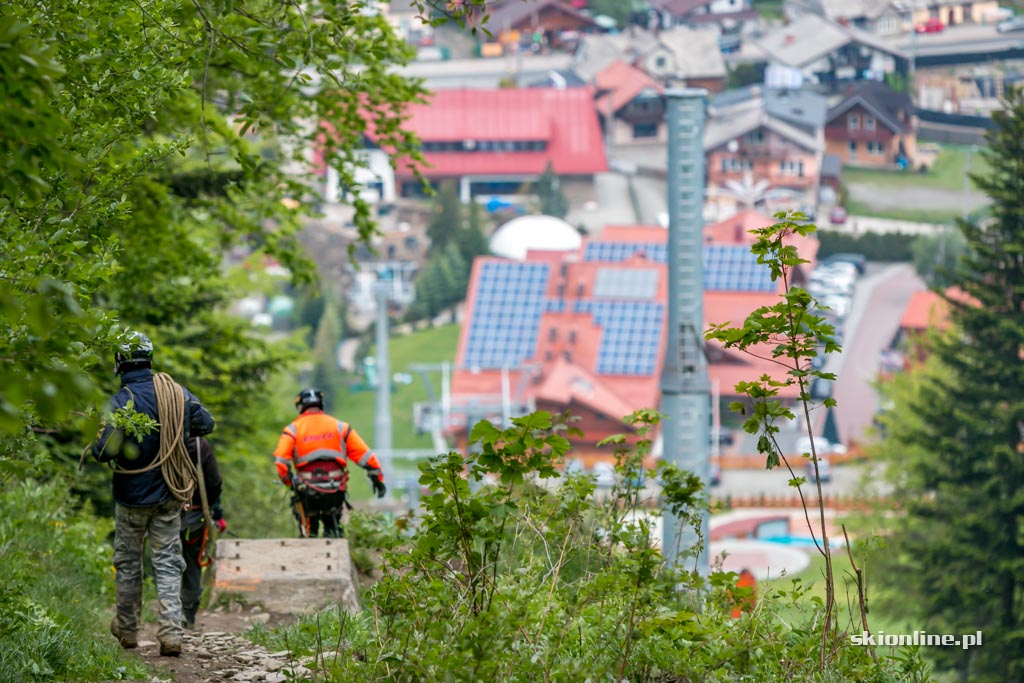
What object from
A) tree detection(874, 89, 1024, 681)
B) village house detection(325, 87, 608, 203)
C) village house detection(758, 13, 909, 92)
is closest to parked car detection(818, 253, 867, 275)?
village house detection(325, 87, 608, 203)

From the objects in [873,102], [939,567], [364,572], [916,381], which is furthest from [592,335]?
[364,572]

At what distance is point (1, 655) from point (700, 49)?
5263 inches

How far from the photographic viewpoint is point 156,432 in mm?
7105

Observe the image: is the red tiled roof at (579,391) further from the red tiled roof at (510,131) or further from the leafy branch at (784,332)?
the leafy branch at (784,332)

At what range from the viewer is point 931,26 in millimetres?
139000

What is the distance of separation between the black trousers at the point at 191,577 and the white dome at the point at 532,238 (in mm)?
89425

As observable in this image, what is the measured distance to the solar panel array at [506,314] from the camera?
91625 millimetres

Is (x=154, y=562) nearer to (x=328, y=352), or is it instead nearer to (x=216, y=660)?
(x=216, y=660)

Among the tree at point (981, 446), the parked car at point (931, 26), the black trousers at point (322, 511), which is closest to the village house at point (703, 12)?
the parked car at point (931, 26)

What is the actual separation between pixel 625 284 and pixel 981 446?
54573mm

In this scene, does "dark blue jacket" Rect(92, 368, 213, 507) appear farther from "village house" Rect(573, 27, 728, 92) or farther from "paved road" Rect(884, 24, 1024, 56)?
"paved road" Rect(884, 24, 1024, 56)

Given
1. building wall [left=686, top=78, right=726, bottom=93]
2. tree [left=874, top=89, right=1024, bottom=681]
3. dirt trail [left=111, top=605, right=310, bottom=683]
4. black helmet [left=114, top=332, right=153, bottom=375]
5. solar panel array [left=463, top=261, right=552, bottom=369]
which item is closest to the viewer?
dirt trail [left=111, top=605, right=310, bottom=683]

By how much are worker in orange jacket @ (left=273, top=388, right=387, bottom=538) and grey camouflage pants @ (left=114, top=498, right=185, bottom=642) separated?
6.43ft

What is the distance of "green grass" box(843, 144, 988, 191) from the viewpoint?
124 m
